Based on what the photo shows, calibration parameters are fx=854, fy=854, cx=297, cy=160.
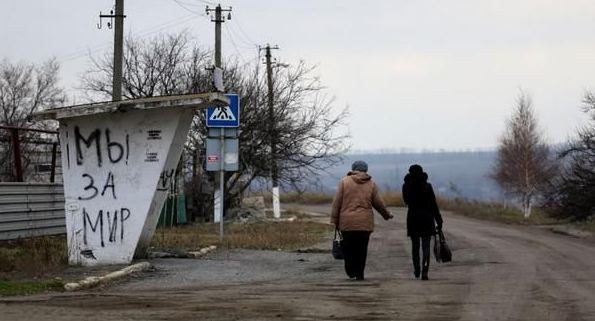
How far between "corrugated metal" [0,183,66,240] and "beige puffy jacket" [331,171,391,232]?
6175mm

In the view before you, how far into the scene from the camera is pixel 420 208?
12.9 meters

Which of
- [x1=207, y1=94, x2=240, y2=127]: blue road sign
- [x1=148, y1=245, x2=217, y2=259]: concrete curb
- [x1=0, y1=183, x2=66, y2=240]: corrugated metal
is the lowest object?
[x1=148, y1=245, x2=217, y2=259]: concrete curb

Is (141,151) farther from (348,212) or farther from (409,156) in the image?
(409,156)

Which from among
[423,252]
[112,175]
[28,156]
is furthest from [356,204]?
[28,156]

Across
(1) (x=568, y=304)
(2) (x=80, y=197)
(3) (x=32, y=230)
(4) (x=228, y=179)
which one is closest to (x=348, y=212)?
(1) (x=568, y=304)

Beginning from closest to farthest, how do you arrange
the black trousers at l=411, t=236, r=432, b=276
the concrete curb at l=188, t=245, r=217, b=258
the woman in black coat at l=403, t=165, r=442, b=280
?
the black trousers at l=411, t=236, r=432, b=276, the woman in black coat at l=403, t=165, r=442, b=280, the concrete curb at l=188, t=245, r=217, b=258

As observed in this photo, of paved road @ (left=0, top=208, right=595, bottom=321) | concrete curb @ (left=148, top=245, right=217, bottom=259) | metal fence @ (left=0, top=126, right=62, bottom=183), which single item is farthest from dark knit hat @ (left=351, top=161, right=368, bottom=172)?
metal fence @ (left=0, top=126, right=62, bottom=183)

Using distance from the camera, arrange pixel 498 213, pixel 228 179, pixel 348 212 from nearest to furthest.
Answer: pixel 348 212 < pixel 228 179 < pixel 498 213

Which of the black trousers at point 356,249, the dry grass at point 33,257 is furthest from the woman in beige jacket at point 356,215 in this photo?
the dry grass at point 33,257

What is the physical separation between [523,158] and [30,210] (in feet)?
125

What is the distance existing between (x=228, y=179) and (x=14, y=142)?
60.7 ft

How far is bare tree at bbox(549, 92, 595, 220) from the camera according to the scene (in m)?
32.8

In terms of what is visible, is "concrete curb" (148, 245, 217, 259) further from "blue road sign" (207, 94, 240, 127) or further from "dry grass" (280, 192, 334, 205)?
"dry grass" (280, 192, 334, 205)

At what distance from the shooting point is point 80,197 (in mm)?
14266
